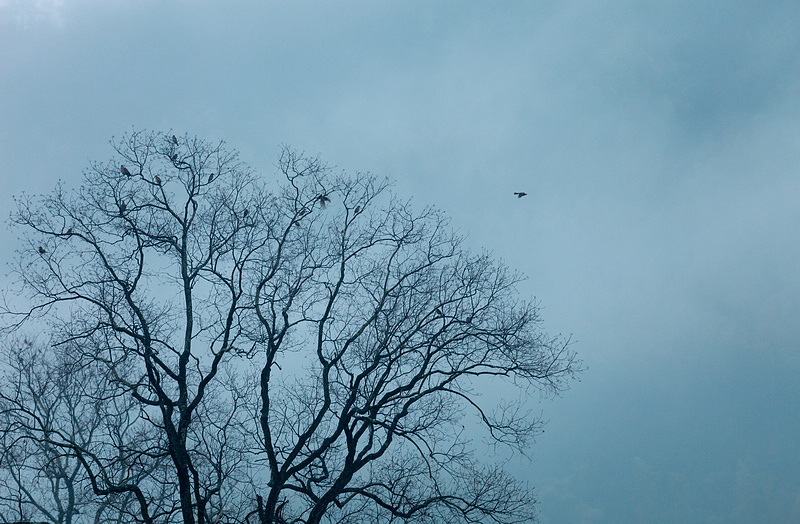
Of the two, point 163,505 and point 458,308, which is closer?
point 458,308

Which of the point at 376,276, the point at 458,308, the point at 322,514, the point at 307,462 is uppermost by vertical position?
the point at 376,276

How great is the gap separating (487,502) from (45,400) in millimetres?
12147

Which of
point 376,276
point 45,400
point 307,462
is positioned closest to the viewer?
point 307,462

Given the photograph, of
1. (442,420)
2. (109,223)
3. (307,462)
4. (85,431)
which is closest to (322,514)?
(307,462)

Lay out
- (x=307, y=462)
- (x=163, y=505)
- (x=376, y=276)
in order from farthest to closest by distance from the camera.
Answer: (x=163, y=505) → (x=376, y=276) → (x=307, y=462)

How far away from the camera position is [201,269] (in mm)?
12852

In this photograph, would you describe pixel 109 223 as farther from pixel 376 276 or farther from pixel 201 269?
pixel 376 276

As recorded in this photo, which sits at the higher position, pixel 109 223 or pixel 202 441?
pixel 109 223

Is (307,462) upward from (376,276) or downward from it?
downward

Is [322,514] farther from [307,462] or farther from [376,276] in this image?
[376,276]

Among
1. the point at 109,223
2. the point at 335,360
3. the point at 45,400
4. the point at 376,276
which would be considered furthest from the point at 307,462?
the point at 45,400

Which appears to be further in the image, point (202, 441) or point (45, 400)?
point (45, 400)

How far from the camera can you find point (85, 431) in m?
17.9

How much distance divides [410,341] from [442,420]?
65.2 inches
